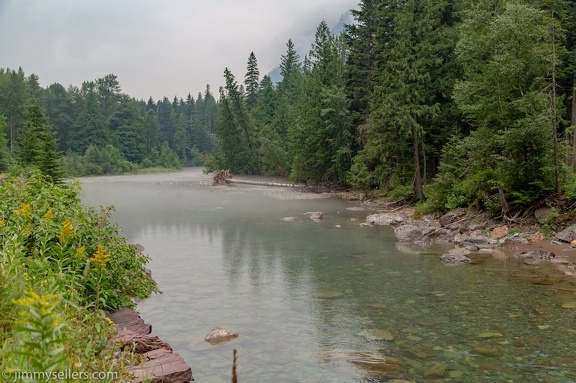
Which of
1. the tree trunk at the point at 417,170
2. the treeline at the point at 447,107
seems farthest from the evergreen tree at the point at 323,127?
the tree trunk at the point at 417,170

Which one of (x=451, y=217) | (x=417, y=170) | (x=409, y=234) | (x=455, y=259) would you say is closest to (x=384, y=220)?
(x=451, y=217)

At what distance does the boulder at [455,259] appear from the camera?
16.5 metres

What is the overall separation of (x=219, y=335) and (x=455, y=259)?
10.3 m

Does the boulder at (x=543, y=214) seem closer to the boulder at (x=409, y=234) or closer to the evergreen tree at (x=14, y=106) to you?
the boulder at (x=409, y=234)

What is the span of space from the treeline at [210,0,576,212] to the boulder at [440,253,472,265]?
6.38 meters

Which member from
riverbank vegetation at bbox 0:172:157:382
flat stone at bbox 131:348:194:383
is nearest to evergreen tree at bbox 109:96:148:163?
riverbank vegetation at bbox 0:172:157:382

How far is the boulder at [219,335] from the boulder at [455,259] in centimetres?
975

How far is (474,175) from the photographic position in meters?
23.6

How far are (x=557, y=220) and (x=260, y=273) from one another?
13166 millimetres

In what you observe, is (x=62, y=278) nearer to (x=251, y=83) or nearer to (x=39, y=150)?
(x=39, y=150)

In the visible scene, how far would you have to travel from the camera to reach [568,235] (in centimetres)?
1844

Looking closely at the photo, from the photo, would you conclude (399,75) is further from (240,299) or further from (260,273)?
(240,299)

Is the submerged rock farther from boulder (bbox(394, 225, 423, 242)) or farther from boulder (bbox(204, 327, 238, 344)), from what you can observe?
boulder (bbox(394, 225, 423, 242))

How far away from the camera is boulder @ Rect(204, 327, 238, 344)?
9328 mm
